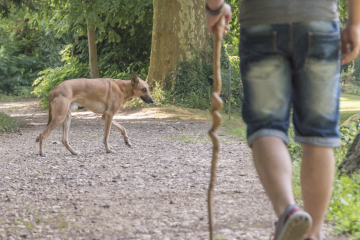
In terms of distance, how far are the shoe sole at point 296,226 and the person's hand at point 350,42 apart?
83 cm

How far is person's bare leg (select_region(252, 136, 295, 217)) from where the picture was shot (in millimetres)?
1995

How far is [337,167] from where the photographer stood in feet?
13.4

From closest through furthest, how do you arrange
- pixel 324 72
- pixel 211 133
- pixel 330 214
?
pixel 211 133
pixel 324 72
pixel 330 214

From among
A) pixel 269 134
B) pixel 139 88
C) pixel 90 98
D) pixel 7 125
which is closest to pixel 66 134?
pixel 90 98

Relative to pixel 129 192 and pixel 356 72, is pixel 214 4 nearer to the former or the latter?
pixel 129 192

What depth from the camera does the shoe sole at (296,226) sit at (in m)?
1.87

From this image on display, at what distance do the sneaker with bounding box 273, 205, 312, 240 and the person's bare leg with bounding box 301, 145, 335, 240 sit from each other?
0.77ft

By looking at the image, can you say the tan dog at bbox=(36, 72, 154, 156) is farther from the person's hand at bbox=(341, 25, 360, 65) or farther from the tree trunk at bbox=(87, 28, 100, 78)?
the tree trunk at bbox=(87, 28, 100, 78)

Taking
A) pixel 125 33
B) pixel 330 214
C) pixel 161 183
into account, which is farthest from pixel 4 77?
pixel 330 214

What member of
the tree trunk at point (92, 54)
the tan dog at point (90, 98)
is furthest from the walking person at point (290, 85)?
the tree trunk at point (92, 54)

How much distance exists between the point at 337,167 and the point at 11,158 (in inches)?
199

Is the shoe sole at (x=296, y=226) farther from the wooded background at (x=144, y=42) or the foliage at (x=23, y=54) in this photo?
the foliage at (x=23, y=54)

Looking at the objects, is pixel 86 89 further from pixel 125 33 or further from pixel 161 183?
pixel 125 33

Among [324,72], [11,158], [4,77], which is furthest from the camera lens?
[4,77]
